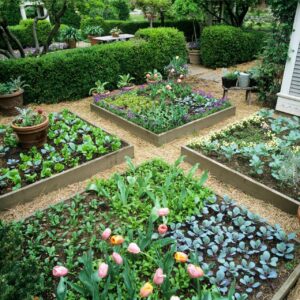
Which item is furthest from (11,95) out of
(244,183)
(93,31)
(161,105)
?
(93,31)

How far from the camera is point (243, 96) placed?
7.85 m

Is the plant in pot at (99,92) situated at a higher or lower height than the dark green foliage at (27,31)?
lower

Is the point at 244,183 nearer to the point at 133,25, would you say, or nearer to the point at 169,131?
the point at 169,131

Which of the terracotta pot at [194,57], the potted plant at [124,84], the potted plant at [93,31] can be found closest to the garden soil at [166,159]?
the potted plant at [124,84]

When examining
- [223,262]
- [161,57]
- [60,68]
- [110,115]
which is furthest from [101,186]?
[161,57]

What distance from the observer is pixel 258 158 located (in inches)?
161

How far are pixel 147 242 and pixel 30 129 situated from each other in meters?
2.92

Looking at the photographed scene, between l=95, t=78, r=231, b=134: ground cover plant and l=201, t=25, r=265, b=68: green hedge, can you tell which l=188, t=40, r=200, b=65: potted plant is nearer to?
l=201, t=25, r=265, b=68: green hedge

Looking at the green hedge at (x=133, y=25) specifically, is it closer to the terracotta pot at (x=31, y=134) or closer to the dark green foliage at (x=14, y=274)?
the terracotta pot at (x=31, y=134)

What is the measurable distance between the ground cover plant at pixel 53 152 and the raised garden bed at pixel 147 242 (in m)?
0.80

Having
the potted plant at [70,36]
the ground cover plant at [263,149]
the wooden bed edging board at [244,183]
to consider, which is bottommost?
the wooden bed edging board at [244,183]

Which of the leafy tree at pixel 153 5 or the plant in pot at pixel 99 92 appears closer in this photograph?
the plant in pot at pixel 99 92

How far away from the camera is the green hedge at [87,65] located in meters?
6.94

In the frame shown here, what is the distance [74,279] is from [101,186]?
4.39 ft
